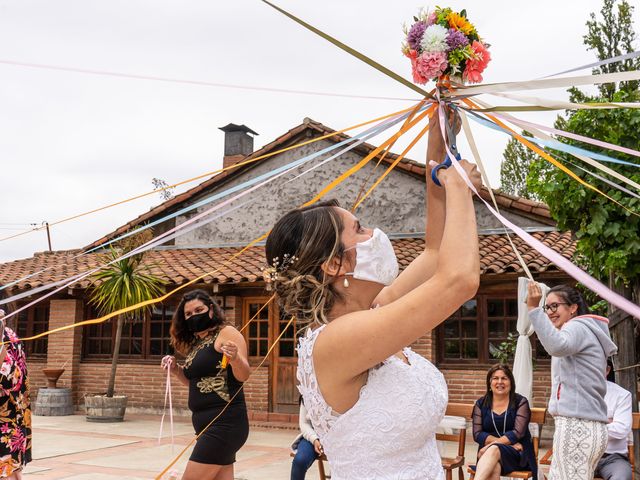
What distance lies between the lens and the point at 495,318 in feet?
37.3

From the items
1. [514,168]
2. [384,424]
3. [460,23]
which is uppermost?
[514,168]

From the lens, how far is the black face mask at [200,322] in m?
4.43

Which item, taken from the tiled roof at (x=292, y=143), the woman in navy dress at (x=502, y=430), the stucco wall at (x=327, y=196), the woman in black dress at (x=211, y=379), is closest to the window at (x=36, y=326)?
the tiled roof at (x=292, y=143)

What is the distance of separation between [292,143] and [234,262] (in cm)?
327

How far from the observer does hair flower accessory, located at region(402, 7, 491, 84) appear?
2.08 metres

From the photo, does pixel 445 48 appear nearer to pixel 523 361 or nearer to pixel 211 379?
pixel 211 379

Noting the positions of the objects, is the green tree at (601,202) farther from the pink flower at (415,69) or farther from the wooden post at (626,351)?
the pink flower at (415,69)

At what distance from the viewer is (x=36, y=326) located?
15352mm

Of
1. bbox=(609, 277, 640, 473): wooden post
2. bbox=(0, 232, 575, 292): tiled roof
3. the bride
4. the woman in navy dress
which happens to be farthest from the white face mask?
bbox=(0, 232, 575, 292): tiled roof

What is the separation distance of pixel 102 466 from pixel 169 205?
8388 millimetres

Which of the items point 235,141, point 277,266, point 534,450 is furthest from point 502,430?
point 235,141

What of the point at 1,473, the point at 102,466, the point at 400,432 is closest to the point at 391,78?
the point at 400,432

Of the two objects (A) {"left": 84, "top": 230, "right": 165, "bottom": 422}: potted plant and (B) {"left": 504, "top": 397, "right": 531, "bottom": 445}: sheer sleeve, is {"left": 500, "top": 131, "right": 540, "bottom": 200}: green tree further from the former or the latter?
(B) {"left": 504, "top": 397, "right": 531, "bottom": 445}: sheer sleeve

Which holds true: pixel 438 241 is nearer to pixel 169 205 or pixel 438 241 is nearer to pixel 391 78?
pixel 391 78
